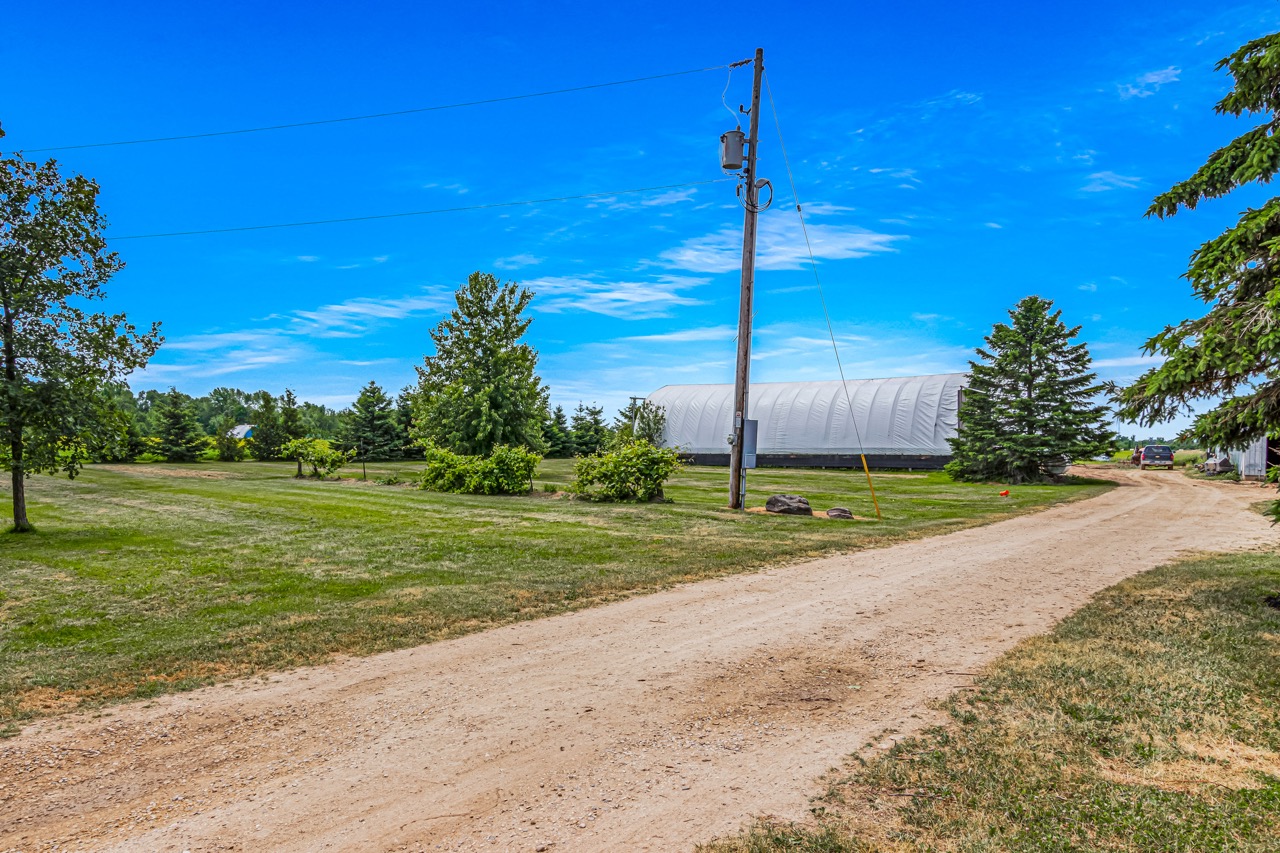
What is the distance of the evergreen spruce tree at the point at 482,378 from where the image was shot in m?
29.6

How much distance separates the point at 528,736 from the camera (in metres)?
4.06

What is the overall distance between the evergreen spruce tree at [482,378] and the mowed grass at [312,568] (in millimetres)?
10016

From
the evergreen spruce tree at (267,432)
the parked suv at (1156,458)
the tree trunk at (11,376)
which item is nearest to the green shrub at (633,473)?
the tree trunk at (11,376)

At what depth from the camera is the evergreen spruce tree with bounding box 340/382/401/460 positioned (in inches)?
1852

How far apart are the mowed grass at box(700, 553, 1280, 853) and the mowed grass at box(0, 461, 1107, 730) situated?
12.8 feet

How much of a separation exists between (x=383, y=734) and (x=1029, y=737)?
3.65m

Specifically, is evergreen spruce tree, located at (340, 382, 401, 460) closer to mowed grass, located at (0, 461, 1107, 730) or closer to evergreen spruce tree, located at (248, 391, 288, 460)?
evergreen spruce tree, located at (248, 391, 288, 460)

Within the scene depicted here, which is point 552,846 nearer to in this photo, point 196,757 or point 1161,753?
point 196,757

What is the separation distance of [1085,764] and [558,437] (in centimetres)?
5269

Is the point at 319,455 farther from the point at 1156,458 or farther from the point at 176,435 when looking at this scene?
the point at 1156,458

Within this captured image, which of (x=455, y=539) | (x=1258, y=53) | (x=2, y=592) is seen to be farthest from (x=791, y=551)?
(x=2, y=592)

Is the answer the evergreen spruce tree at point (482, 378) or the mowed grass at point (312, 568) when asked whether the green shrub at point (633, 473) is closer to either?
the mowed grass at point (312, 568)

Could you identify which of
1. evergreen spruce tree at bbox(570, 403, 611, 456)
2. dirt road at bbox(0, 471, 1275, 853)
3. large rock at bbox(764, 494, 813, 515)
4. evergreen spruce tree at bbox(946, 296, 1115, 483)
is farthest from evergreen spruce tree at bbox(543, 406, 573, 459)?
dirt road at bbox(0, 471, 1275, 853)

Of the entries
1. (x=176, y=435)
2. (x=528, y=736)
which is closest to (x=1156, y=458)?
(x=528, y=736)
